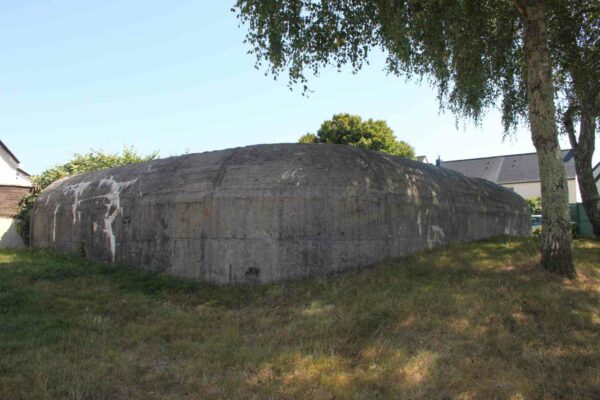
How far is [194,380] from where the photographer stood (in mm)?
5910

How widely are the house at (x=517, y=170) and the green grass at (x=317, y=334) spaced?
42534 millimetres

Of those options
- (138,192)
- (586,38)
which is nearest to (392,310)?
(138,192)

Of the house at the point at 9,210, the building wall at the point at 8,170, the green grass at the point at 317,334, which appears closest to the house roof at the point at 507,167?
the building wall at the point at 8,170

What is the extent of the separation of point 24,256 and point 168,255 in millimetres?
5682

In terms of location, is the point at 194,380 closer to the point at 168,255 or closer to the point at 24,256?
the point at 168,255

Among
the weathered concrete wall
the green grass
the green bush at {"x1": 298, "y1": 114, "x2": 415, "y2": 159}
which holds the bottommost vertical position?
the green grass

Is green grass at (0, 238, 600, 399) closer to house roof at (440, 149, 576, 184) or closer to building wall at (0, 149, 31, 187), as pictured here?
building wall at (0, 149, 31, 187)

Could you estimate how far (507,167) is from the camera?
55531 mm

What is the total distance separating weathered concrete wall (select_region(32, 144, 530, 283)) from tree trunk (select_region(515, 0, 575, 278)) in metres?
3.23

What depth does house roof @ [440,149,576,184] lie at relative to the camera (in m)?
51.7

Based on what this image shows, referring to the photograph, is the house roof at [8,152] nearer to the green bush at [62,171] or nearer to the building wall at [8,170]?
the building wall at [8,170]

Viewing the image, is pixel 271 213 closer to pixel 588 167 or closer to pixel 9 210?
pixel 588 167

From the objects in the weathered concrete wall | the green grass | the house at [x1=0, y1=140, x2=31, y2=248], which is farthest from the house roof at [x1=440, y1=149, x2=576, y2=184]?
the green grass

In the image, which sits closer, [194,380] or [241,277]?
[194,380]
